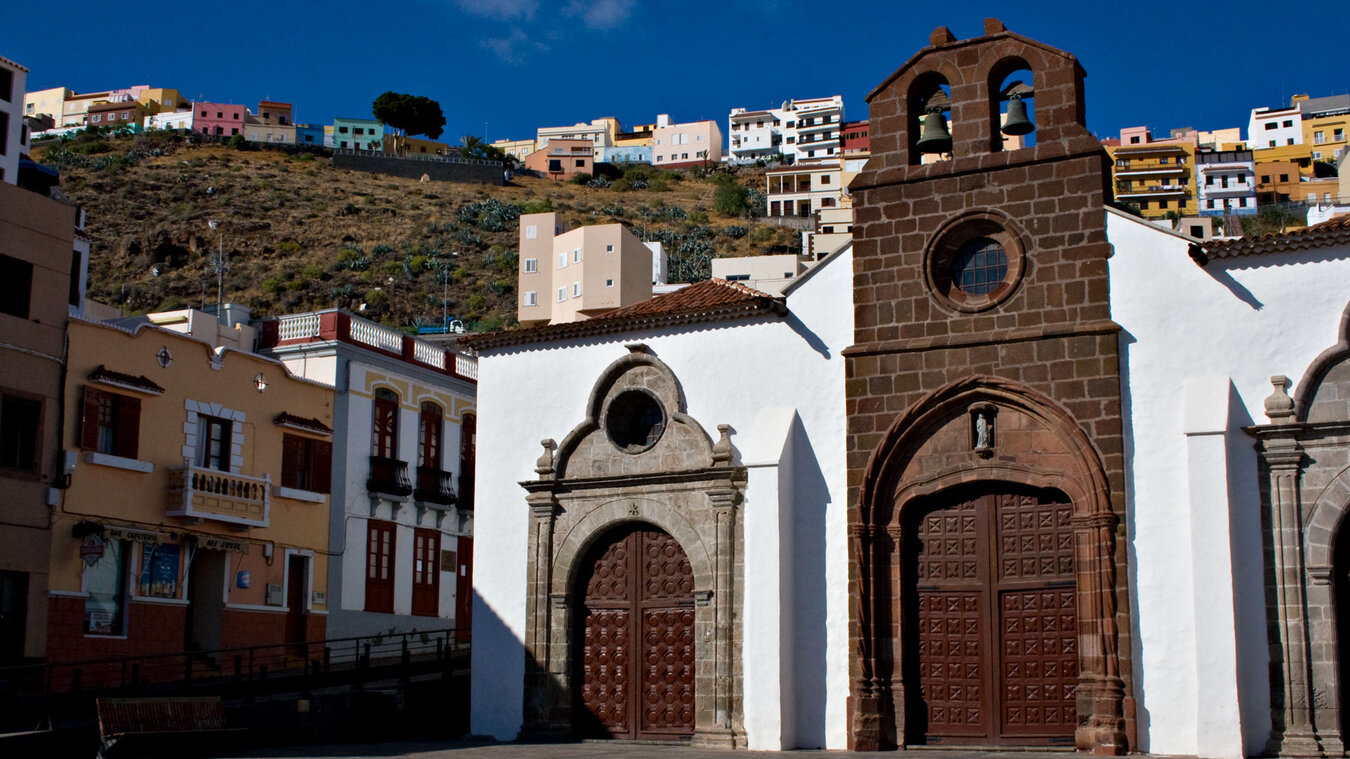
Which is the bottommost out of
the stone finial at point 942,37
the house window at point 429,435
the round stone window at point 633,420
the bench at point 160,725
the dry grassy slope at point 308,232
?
the bench at point 160,725

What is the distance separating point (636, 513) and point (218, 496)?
10.2 m

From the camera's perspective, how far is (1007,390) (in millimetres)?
18359

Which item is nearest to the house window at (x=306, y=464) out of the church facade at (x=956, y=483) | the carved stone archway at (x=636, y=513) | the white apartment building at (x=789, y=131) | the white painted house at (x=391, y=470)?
the white painted house at (x=391, y=470)

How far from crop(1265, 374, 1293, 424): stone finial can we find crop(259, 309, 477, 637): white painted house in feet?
64.2

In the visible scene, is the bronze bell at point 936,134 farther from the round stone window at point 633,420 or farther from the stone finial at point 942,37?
the round stone window at point 633,420

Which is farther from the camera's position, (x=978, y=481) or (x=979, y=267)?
(x=979, y=267)

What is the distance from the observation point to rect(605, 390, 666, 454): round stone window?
69.2 ft

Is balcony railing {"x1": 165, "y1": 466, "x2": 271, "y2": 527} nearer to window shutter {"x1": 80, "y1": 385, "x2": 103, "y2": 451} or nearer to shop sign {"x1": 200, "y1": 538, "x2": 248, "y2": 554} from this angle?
shop sign {"x1": 200, "y1": 538, "x2": 248, "y2": 554}

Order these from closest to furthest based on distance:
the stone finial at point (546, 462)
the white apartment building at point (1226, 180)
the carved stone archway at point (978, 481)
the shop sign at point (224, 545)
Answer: the carved stone archway at point (978, 481) → the stone finial at point (546, 462) → the shop sign at point (224, 545) → the white apartment building at point (1226, 180)

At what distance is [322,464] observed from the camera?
2995 centimetres

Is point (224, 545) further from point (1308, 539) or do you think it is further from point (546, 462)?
point (1308, 539)

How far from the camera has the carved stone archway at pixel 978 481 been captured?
17.1 m

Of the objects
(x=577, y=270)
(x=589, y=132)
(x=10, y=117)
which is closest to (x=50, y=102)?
(x=589, y=132)

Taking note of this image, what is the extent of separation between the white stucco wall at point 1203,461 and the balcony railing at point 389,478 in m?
18.1
